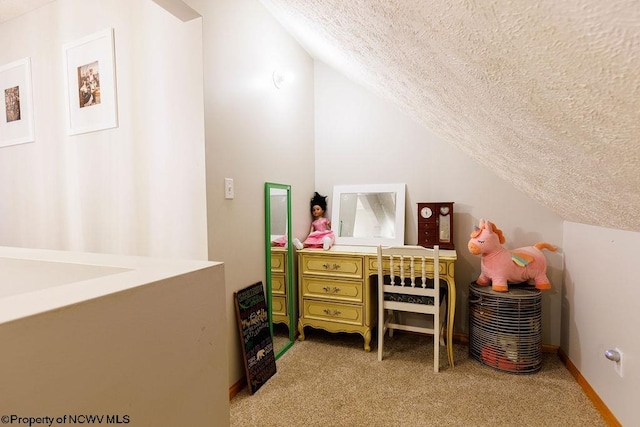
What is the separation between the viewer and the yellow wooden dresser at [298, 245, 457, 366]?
2.32 meters

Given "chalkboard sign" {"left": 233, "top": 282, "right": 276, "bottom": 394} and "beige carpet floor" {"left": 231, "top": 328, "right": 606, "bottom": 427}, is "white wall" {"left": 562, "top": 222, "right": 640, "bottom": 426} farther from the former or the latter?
"chalkboard sign" {"left": 233, "top": 282, "right": 276, "bottom": 394}

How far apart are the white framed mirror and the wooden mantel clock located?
20cm

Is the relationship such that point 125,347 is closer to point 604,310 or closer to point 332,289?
point 332,289

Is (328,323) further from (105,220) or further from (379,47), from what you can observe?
(379,47)

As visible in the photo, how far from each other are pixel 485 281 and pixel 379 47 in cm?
181

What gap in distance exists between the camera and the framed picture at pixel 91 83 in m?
1.92

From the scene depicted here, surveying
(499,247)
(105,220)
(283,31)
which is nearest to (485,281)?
(499,247)

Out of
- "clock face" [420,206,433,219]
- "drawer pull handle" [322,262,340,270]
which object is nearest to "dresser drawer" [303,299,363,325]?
"drawer pull handle" [322,262,340,270]

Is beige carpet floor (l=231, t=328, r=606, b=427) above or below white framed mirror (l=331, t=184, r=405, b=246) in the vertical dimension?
below

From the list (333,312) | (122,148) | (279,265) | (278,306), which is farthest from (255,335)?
(122,148)

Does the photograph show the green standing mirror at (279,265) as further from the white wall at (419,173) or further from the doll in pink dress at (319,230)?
the white wall at (419,173)

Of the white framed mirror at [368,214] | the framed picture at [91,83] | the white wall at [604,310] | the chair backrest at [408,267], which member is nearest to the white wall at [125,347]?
the framed picture at [91,83]

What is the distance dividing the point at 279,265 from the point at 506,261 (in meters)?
1.58

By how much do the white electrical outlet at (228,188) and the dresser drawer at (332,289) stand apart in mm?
1003
